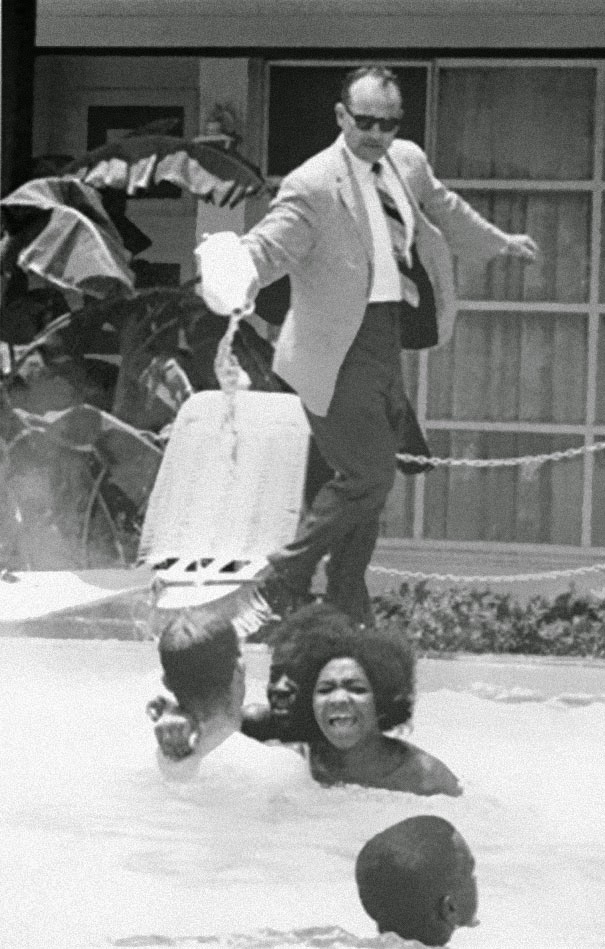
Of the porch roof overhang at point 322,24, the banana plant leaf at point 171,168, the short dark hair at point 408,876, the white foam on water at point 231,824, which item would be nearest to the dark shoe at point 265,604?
the white foam on water at point 231,824

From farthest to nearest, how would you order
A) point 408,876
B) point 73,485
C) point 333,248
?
point 73,485 → point 333,248 → point 408,876

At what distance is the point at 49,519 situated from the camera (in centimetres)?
694

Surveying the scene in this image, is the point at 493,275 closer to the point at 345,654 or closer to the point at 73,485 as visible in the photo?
the point at 345,654

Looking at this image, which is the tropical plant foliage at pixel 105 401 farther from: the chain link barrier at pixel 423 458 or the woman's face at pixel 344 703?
the woman's face at pixel 344 703

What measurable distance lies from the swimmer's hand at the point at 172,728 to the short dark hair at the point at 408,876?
43cm

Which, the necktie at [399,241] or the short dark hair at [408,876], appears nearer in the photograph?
the short dark hair at [408,876]

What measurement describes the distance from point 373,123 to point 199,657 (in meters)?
1.11

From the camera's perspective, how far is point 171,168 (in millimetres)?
6832

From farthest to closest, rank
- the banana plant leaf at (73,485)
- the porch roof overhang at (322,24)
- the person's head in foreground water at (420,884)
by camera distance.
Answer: the banana plant leaf at (73,485), the porch roof overhang at (322,24), the person's head in foreground water at (420,884)

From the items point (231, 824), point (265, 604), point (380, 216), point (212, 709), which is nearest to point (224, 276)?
point (380, 216)

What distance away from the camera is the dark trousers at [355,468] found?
682 centimetres

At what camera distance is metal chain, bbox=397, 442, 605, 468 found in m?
6.84

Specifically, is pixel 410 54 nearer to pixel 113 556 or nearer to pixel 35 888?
pixel 113 556

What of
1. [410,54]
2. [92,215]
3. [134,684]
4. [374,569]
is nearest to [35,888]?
[134,684]
